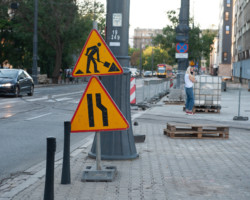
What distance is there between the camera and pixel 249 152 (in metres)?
9.24

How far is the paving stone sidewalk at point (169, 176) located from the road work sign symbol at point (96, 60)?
1.39 meters

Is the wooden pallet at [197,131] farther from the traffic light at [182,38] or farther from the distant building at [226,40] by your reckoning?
the distant building at [226,40]

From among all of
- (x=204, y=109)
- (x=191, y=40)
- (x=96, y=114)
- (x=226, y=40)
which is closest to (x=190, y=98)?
(x=204, y=109)

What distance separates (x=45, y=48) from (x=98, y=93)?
50.1 m

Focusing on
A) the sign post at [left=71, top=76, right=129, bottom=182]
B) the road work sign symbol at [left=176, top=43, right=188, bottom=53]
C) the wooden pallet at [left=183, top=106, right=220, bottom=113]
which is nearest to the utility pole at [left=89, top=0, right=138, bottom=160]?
the sign post at [left=71, top=76, right=129, bottom=182]

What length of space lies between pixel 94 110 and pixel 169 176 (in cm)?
137

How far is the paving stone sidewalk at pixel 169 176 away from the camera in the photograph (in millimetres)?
5797

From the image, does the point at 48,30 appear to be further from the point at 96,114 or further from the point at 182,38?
the point at 96,114

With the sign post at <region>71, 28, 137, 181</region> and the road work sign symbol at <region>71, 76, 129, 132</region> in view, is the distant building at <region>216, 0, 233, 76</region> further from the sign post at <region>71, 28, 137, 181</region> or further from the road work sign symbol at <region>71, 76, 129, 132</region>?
the road work sign symbol at <region>71, 76, 129, 132</region>

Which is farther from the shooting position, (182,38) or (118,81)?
(182,38)

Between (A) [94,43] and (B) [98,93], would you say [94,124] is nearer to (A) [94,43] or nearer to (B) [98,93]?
(B) [98,93]

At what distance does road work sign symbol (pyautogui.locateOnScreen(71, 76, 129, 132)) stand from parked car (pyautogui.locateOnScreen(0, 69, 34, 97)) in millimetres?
19654

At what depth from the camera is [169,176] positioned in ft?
22.4

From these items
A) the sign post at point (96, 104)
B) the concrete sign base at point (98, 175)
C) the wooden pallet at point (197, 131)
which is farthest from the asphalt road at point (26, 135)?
the wooden pallet at point (197, 131)
